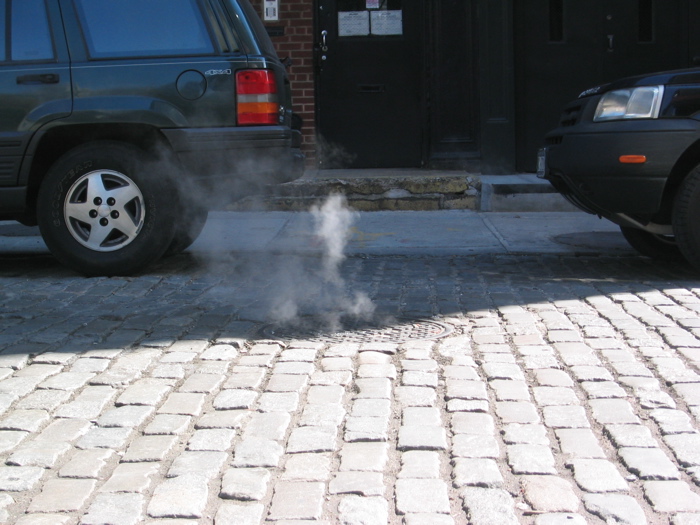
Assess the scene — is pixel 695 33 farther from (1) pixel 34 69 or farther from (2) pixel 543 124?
(1) pixel 34 69

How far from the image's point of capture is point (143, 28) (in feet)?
19.6

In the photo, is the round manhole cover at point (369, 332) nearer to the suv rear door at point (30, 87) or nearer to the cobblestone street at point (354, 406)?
the cobblestone street at point (354, 406)

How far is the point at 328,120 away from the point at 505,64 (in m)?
2.03

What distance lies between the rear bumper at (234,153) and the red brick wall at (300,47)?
4.32m

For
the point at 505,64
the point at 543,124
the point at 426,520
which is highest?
the point at 505,64

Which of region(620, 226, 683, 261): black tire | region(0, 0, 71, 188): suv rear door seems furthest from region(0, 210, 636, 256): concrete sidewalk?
region(0, 0, 71, 188): suv rear door

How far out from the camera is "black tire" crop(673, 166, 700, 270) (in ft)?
18.6

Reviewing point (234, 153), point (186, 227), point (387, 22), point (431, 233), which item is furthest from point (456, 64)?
point (234, 153)

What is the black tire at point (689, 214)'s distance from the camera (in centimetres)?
566

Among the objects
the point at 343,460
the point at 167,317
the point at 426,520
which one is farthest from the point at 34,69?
the point at 426,520

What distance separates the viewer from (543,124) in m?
10.5

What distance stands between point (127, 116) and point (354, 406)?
3198mm

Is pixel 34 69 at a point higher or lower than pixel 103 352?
higher

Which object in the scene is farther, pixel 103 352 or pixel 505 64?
pixel 505 64
